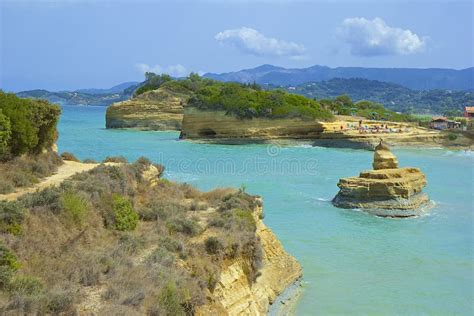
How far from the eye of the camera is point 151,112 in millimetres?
80250

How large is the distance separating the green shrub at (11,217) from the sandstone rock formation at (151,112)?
69.7 meters

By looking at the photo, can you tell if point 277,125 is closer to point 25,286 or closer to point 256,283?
point 256,283

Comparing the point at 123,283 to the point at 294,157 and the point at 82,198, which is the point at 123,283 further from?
the point at 294,157

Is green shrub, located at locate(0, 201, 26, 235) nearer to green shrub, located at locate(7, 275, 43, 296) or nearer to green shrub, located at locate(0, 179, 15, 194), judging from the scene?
green shrub, located at locate(7, 275, 43, 296)

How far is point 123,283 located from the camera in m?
8.27

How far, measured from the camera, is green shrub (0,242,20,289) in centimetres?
744

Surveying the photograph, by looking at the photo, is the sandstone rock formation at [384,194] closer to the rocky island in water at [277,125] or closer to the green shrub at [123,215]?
the green shrub at [123,215]

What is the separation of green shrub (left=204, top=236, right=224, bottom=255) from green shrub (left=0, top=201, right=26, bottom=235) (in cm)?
366

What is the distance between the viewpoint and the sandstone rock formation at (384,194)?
2405 cm

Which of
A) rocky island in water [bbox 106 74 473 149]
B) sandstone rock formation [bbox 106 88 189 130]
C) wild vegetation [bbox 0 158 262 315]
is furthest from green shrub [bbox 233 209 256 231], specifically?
sandstone rock formation [bbox 106 88 189 130]

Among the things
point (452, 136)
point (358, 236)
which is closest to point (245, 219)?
point (358, 236)

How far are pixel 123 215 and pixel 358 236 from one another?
11.3 meters

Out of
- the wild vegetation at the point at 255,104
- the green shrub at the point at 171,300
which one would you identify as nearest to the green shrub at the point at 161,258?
the green shrub at the point at 171,300

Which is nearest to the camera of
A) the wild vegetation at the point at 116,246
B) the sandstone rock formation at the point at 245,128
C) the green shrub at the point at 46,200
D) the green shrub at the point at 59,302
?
the green shrub at the point at 59,302
